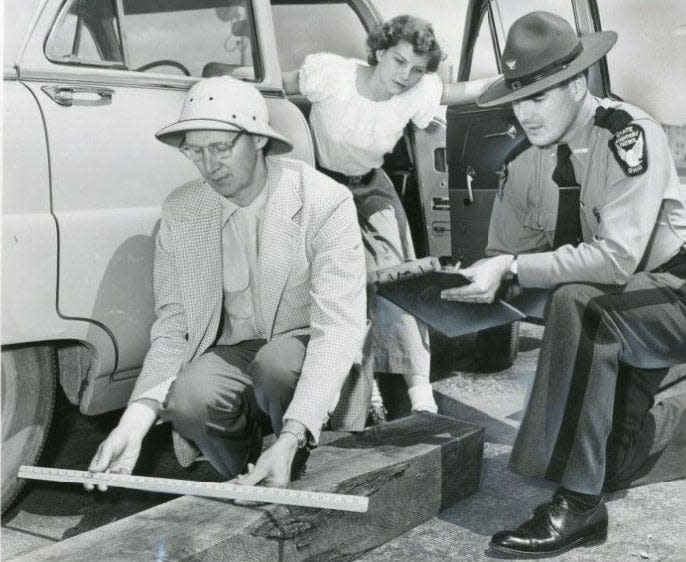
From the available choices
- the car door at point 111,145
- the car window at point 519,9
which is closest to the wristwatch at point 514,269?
the car window at point 519,9

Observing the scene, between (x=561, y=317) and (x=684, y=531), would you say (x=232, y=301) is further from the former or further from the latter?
(x=684, y=531)

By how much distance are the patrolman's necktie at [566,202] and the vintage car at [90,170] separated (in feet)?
1.54

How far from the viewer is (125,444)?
2043 mm

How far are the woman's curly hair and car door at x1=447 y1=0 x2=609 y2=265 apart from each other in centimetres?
47

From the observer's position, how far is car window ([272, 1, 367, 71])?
120 inches

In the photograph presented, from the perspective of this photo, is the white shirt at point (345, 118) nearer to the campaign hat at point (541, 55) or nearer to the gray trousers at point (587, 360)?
the campaign hat at point (541, 55)

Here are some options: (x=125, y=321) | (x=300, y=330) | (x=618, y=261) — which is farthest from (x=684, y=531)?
(x=125, y=321)

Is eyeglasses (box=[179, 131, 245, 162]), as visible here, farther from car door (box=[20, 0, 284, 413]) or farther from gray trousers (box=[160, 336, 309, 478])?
gray trousers (box=[160, 336, 309, 478])

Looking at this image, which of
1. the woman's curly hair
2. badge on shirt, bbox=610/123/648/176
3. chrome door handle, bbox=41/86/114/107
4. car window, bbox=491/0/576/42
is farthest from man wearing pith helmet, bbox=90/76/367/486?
car window, bbox=491/0/576/42

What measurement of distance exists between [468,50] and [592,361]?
6.76 feet

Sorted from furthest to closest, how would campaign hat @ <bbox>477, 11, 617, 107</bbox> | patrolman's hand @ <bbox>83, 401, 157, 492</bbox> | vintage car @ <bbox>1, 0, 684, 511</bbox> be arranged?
1. campaign hat @ <bbox>477, 11, 617, 107</bbox>
2. vintage car @ <bbox>1, 0, 684, 511</bbox>
3. patrolman's hand @ <bbox>83, 401, 157, 492</bbox>

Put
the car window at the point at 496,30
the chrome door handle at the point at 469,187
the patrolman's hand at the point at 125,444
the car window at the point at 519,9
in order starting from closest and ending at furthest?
the patrolman's hand at the point at 125,444 < the car window at the point at 519,9 < the car window at the point at 496,30 < the chrome door handle at the point at 469,187

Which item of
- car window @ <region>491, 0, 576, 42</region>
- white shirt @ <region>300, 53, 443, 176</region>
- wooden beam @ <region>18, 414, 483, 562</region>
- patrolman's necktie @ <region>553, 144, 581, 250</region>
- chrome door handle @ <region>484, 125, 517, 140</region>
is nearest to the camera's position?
wooden beam @ <region>18, 414, 483, 562</region>

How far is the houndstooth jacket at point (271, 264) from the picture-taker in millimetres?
2250
